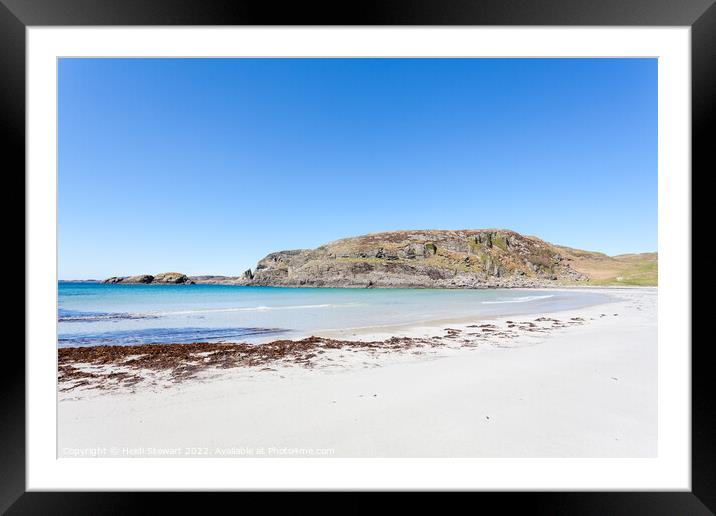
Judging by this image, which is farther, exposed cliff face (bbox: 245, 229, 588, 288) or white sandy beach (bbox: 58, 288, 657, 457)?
exposed cliff face (bbox: 245, 229, 588, 288)

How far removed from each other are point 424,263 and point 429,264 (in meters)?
0.70

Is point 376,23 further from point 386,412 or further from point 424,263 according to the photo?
point 424,263

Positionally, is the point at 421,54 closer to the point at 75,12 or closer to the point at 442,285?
the point at 75,12

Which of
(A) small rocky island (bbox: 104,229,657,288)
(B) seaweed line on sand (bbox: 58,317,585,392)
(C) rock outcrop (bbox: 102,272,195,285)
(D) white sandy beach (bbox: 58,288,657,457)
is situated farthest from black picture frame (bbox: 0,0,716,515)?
(C) rock outcrop (bbox: 102,272,195,285)

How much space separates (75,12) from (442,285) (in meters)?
37.5

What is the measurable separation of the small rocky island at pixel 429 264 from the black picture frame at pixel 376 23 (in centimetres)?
3504

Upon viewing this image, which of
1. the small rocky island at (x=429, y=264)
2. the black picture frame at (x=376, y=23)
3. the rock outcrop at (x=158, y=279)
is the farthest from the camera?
the small rocky island at (x=429, y=264)

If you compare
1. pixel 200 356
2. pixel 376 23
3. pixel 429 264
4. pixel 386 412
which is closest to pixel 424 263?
pixel 429 264

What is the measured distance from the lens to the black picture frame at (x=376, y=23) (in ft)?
4.50

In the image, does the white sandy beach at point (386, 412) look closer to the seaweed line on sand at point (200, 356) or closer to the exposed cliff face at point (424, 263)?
the seaweed line on sand at point (200, 356)

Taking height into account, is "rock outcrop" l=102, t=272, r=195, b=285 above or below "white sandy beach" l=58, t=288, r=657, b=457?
below

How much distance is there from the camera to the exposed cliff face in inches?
1449

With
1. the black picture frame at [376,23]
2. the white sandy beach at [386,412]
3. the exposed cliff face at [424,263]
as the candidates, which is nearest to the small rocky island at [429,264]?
the exposed cliff face at [424,263]

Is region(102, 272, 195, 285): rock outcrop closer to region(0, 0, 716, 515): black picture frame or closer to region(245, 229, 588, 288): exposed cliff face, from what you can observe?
region(245, 229, 588, 288): exposed cliff face
